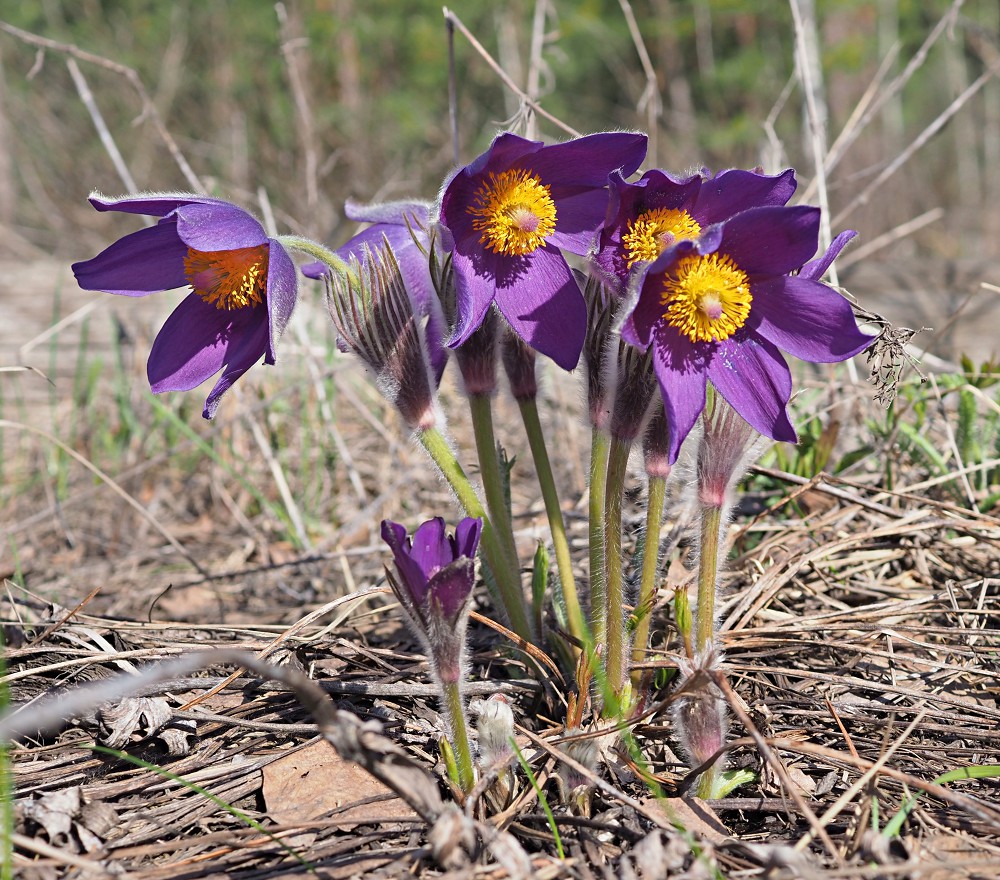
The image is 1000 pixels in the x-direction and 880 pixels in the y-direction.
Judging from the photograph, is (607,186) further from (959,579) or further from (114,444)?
(114,444)

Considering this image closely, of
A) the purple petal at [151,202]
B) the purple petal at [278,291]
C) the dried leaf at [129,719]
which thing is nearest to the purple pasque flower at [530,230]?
the purple petal at [278,291]

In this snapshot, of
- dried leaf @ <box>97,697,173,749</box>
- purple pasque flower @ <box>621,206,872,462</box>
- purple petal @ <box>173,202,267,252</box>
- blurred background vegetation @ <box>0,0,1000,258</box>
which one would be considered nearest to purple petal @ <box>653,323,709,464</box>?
purple pasque flower @ <box>621,206,872,462</box>

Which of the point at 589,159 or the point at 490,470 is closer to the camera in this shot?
the point at 589,159

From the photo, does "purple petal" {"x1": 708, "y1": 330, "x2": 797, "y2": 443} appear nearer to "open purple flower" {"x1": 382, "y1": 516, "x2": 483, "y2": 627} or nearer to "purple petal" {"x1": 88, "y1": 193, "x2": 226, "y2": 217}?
"open purple flower" {"x1": 382, "y1": 516, "x2": 483, "y2": 627}

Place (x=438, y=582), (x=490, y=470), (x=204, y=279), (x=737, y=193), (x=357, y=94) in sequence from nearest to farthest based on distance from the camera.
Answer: (x=438, y=582) < (x=737, y=193) < (x=204, y=279) < (x=490, y=470) < (x=357, y=94)

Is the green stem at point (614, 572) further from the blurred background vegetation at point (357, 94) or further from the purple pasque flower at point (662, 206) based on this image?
the blurred background vegetation at point (357, 94)

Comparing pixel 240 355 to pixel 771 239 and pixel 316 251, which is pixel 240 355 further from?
pixel 771 239

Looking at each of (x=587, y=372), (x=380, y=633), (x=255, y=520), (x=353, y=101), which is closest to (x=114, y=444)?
(x=255, y=520)

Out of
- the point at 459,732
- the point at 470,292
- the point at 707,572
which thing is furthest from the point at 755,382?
the point at 459,732
